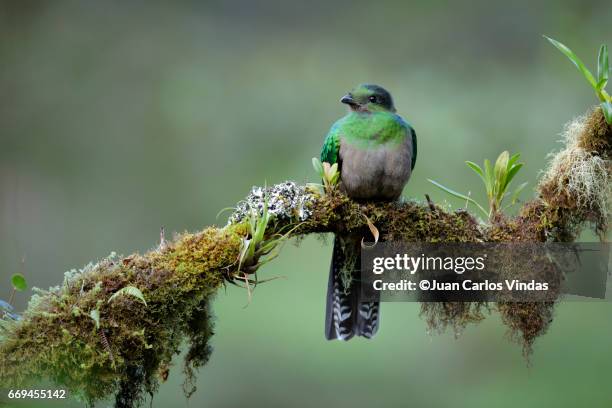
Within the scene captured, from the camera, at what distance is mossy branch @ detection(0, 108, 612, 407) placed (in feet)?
8.30

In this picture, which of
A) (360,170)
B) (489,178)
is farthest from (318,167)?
(489,178)

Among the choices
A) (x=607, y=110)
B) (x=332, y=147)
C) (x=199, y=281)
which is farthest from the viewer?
(x=332, y=147)

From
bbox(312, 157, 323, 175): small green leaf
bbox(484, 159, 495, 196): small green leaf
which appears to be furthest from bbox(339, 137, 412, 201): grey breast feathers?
bbox(484, 159, 495, 196): small green leaf

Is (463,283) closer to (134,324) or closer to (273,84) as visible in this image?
(134,324)

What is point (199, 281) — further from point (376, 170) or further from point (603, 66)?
point (603, 66)

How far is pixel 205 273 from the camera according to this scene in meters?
2.81

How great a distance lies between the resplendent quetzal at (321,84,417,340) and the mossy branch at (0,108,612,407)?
325 mm

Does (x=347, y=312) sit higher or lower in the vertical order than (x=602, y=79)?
lower

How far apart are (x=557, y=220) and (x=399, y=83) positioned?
457 cm

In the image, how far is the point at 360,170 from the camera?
11.7 feet

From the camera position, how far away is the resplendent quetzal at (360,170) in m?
3.54

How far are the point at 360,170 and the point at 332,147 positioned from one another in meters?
0.33

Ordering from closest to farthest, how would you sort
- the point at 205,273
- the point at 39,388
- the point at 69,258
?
the point at 39,388 → the point at 205,273 → the point at 69,258

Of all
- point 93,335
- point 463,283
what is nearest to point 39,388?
point 93,335
